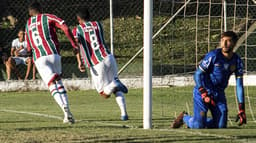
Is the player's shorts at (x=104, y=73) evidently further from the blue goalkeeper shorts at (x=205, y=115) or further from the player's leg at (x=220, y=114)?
the player's leg at (x=220, y=114)

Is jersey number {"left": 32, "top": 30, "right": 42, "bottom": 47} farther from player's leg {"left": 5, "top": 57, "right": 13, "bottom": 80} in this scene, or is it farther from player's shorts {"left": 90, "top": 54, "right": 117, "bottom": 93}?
player's leg {"left": 5, "top": 57, "right": 13, "bottom": 80}

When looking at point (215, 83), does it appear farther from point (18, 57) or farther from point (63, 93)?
point (18, 57)

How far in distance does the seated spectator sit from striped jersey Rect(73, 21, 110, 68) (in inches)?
304

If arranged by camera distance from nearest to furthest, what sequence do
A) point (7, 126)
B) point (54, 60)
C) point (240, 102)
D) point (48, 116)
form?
point (240, 102) < point (7, 126) < point (54, 60) < point (48, 116)

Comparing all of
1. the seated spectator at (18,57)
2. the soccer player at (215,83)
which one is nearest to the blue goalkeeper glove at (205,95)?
the soccer player at (215,83)

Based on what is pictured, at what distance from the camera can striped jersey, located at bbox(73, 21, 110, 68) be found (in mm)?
13312


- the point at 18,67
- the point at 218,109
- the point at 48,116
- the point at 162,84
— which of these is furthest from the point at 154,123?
the point at 18,67

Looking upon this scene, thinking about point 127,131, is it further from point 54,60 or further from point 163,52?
point 163,52

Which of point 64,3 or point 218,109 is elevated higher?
point 64,3

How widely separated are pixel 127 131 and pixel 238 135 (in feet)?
5.00

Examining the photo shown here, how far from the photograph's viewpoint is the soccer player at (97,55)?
43.7 feet

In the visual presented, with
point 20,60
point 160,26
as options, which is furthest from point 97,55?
point 160,26

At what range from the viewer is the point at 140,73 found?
21.1 metres

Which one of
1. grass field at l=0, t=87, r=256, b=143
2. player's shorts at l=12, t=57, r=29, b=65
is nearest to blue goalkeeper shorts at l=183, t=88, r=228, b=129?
grass field at l=0, t=87, r=256, b=143
